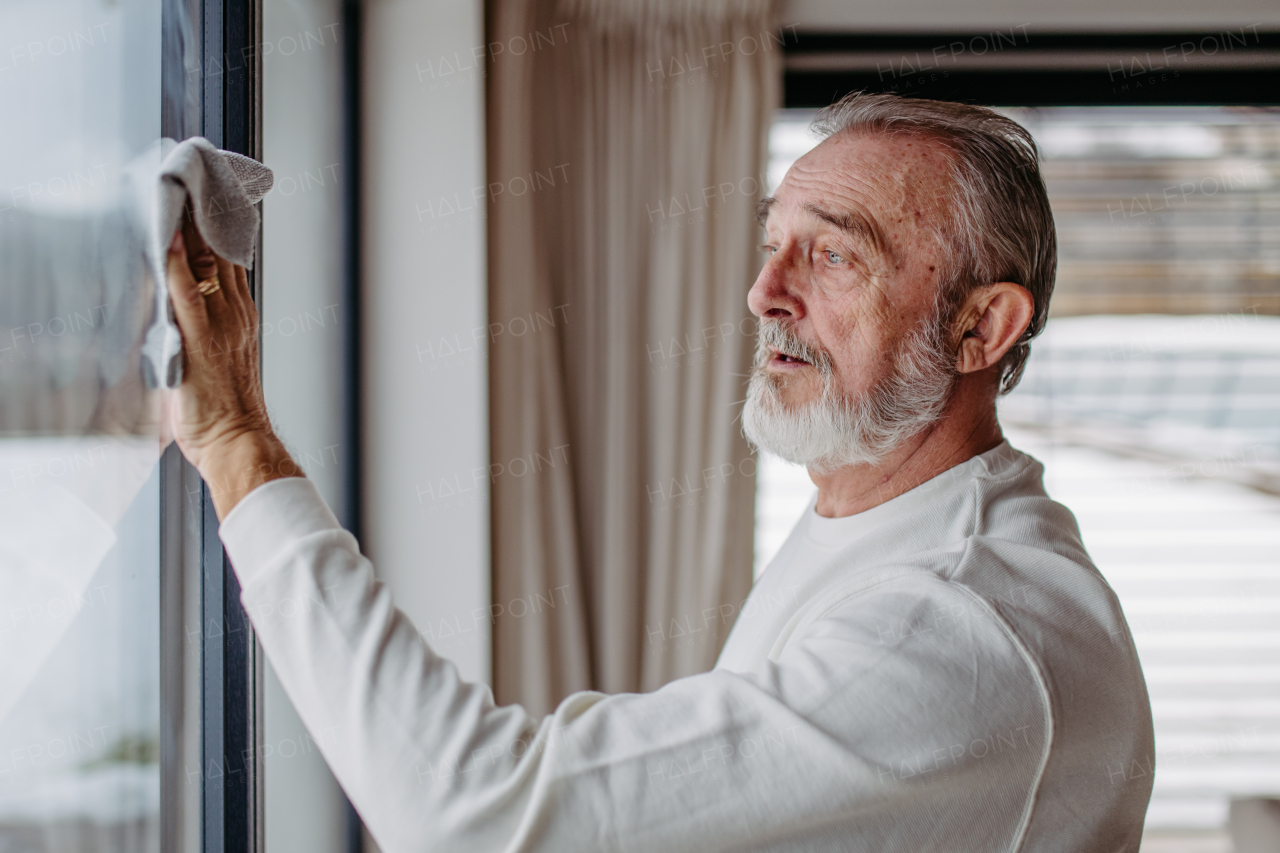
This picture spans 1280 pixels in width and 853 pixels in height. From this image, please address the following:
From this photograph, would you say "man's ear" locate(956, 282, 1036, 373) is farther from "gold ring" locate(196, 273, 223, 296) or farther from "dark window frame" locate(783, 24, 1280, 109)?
"dark window frame" locate(783, 24, 1280, 109)

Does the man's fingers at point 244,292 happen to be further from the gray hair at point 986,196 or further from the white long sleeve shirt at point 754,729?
the gray hair at point 986,196

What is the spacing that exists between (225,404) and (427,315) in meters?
1.04

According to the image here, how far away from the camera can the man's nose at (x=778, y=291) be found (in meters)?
1.03

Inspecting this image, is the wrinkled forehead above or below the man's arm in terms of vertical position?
above

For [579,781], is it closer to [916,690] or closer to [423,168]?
[916,690]

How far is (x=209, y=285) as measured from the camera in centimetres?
64

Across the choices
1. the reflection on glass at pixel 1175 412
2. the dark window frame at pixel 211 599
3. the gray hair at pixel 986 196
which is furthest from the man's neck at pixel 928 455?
the reflection on glass at pixel 1175 412

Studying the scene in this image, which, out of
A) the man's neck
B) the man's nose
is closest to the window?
the man's nose

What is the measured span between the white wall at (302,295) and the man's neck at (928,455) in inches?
33.2

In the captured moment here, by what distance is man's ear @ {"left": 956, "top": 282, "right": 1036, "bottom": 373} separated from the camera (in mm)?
967

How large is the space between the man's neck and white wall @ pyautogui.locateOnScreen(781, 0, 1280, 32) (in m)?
1.41

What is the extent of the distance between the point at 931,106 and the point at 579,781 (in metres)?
0.91

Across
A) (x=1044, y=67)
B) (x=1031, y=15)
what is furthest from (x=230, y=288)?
(x=1044, y=67)

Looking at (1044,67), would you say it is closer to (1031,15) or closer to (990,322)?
(1031,15)
